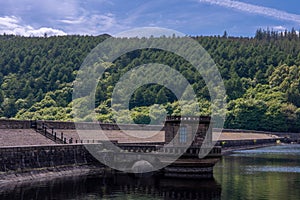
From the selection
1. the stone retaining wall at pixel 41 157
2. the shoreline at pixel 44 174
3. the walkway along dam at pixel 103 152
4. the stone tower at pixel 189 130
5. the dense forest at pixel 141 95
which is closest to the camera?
the shoreline at pixel 44 174

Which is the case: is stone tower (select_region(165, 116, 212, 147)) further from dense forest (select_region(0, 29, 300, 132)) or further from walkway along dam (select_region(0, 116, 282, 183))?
dense forest (select_region(0, 29, 300, 132))

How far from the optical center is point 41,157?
45906 millimetres

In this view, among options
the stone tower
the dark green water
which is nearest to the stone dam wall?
the dark green water

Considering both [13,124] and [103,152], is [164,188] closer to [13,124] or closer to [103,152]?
[103,152]

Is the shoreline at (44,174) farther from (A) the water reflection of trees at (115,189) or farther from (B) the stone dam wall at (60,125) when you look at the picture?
(B) the stone dam wall at (60,125)

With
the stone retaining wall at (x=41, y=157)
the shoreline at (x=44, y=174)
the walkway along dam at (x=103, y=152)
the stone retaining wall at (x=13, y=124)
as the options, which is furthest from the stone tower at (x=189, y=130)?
the stone retaining wall at (x=13, y=124)

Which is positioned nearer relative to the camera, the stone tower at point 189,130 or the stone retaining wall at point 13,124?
the stone tower at point 189,130

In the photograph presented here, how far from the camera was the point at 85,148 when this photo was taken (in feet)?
177

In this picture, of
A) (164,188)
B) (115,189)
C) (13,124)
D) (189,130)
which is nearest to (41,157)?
(115,189)

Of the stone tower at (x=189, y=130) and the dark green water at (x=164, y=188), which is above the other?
the stone tower at (x=189, y=130)

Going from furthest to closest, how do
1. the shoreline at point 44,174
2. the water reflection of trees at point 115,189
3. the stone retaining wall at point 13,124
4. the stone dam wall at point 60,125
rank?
the stone dam wall at point 60,125
the stone retaining wall at point 13,124
the shoreline at point 44,174
the water reflection of trees at point 115,189

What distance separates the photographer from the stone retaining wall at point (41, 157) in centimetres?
4181

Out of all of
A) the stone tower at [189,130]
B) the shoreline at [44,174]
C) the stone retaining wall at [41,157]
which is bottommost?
the shoreline at [44,174]

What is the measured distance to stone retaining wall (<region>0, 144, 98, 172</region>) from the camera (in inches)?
1646
